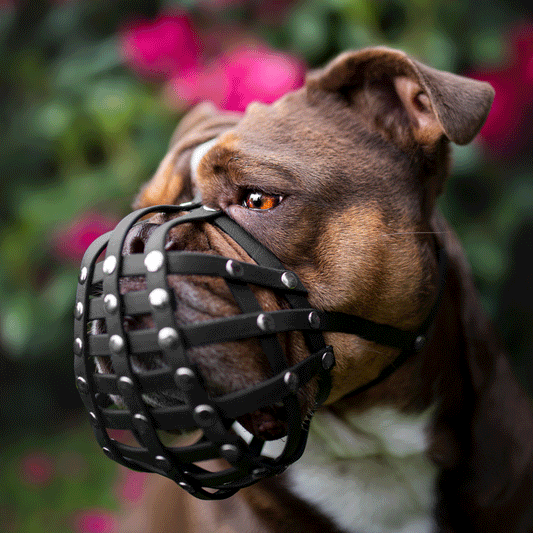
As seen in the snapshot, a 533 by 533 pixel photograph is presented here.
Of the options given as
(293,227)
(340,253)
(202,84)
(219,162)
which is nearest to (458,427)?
(340,253)

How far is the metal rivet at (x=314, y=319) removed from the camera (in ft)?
5.26

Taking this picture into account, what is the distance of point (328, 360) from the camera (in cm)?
167

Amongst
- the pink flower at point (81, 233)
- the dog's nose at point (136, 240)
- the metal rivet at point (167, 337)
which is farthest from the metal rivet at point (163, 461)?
the pink flower at point (81, 233)

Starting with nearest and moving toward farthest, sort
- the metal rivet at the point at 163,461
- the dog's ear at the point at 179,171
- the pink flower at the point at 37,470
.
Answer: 1. the metal rivet at the point at 163,461
2. the dog's ear at the point at 179,171
3. the pink flower at the point at 37,470

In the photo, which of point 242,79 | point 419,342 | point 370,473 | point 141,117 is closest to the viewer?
point 419,342

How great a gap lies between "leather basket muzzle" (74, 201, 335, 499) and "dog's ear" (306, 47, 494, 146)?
0.65 metres

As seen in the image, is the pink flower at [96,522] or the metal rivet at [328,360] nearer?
the metal rivet at [328,360]

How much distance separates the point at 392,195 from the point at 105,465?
11.7 ft

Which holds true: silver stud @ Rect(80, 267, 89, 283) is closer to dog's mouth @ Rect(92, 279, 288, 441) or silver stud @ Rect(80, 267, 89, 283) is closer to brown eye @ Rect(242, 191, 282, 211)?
dog's mouth @ Rect(92, 279, 288, 441)

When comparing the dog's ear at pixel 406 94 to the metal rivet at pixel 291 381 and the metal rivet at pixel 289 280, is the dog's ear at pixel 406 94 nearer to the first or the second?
the metal rivet at pixel 289 280

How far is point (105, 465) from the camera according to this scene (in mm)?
4469

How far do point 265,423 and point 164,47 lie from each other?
7.76ft

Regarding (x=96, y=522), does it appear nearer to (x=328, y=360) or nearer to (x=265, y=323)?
(x=328, y=360)

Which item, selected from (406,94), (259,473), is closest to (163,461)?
(259,473)
